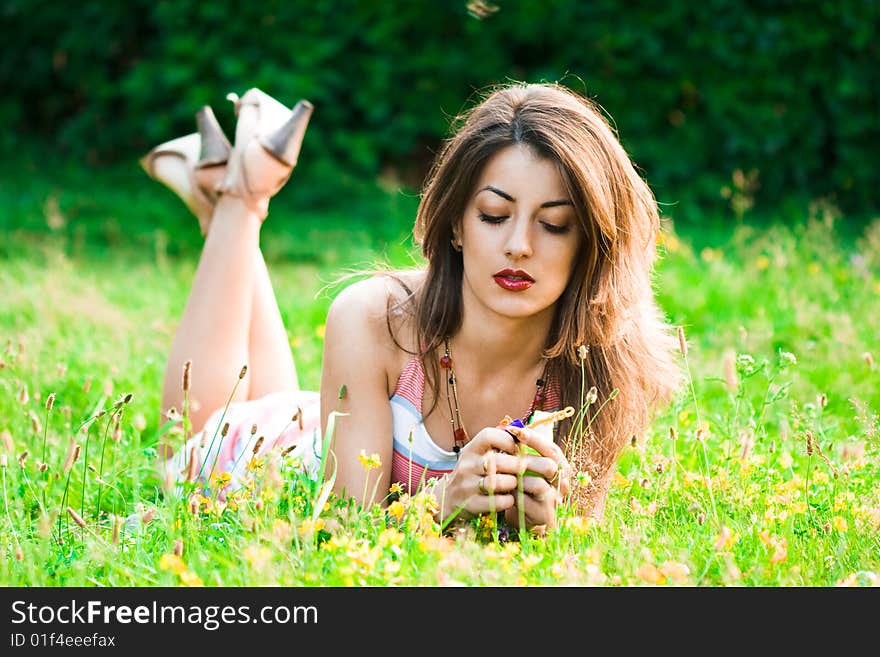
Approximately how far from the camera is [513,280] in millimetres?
2520

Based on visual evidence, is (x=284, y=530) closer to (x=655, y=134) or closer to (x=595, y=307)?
(x=595, y=307)

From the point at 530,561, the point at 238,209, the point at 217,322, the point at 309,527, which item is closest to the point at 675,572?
the point at 530,561

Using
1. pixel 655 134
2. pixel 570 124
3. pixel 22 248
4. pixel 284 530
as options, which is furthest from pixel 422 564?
pixel 655 134

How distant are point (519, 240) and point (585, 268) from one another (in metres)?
0.25

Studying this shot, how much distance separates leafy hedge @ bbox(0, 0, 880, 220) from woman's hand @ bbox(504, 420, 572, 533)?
5306 mm

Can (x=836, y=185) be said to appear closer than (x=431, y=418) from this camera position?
No

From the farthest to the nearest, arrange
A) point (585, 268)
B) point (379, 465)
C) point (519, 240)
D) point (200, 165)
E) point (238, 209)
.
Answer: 1. point (200, 165)
2. point (238, 209)
3. point (585, 268)
4. point (519, 240)
5. point (379, 465)

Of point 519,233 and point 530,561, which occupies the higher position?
point 519,233

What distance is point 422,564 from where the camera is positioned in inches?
80.8

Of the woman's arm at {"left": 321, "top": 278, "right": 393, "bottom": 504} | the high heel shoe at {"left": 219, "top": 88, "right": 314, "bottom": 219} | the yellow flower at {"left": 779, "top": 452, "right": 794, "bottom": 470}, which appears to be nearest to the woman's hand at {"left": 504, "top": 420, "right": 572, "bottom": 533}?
the woman's arm at {"left": 321, "top": 278, "right": 393, "bottom": 504}

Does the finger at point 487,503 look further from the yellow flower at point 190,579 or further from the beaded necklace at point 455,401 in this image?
the yellow flower at point 190,579

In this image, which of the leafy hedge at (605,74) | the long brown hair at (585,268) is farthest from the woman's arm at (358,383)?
the leafy hedge at (605,74)

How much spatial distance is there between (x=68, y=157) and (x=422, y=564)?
763 centimetres

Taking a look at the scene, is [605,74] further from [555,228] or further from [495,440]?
[495,440]
